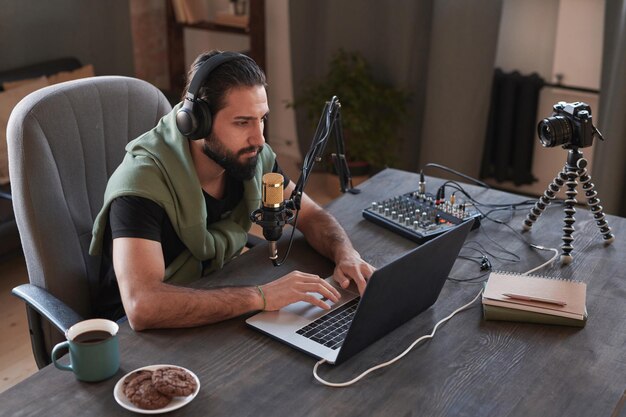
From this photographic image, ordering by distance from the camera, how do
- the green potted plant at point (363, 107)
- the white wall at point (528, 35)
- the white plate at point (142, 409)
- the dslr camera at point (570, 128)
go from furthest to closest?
the green potted plant at point (363, 107) < the white wall at point (528, 35) < the dslr camera at point (570, 128) < the white plate at point (142, 409)

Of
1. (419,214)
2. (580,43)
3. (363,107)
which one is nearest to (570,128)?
(419,214)

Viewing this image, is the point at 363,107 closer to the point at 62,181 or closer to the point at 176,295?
the point at 62,181

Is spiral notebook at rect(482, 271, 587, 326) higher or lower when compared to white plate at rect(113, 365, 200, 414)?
higher

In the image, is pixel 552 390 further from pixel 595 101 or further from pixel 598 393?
pixel 595 101

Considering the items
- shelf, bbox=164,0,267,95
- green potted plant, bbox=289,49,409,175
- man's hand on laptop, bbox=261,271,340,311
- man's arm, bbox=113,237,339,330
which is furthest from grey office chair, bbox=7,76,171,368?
shelf, bbox=164,0,267,95

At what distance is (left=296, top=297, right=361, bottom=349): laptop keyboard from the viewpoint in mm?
1617

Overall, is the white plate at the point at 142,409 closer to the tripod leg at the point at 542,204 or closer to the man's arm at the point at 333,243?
the man's arm at the point at 333,243

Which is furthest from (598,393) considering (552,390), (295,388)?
(295,388)

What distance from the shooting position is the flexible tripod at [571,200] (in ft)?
6.59

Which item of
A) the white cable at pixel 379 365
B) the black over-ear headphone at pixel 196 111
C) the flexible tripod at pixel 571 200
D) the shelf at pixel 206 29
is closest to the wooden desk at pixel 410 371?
the white cable at pixel 379 365

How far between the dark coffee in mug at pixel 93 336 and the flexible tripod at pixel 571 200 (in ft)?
3.71

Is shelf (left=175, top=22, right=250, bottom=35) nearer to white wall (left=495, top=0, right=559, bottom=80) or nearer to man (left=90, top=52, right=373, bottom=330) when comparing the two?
white wall (left=495, top=0, right=559, bottom=80)

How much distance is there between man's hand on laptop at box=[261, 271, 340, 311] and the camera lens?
670 mm

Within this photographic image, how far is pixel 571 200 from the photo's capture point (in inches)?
82.3
